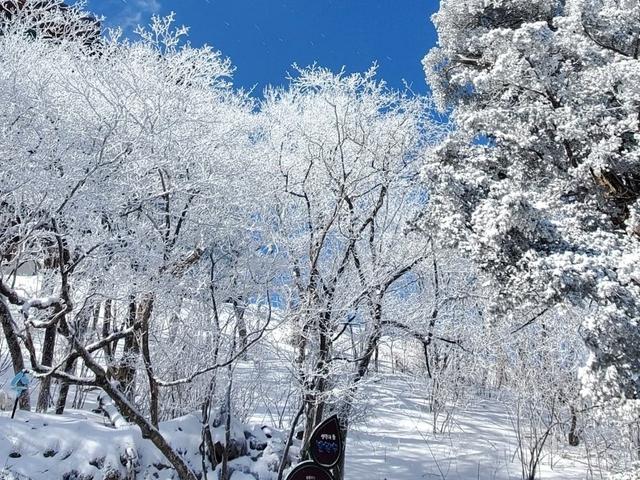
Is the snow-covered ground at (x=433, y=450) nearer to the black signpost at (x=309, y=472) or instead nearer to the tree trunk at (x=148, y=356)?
the tree trunk at (x=148, y=356)

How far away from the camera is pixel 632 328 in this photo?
4.61m

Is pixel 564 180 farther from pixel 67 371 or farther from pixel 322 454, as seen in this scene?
pixel 67 371

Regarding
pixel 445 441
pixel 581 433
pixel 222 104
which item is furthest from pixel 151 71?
pixel 581 433

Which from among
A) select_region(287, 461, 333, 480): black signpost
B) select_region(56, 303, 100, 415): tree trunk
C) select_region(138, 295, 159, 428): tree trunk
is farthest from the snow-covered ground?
select_region(56, 303, 100, 415): tree trunk

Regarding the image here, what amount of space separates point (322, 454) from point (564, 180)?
15.1 ft

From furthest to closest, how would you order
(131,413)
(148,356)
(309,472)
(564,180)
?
(564,180), (148,356), (131,413), (309,472)

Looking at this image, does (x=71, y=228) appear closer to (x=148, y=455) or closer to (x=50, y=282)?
(x=50, y=282)

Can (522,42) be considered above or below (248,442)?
above

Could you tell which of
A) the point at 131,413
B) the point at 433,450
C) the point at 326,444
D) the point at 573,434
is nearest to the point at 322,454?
the point at 326,444

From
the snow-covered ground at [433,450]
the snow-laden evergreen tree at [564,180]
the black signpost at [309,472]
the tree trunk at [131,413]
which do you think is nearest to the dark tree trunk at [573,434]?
the snow-covered ground at [433,450]

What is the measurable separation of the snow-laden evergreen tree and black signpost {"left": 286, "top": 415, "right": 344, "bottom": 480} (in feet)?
7.91

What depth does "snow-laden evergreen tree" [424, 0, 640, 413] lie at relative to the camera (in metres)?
4.79

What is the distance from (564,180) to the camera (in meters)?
6.47

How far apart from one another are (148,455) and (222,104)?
728 centimetres
